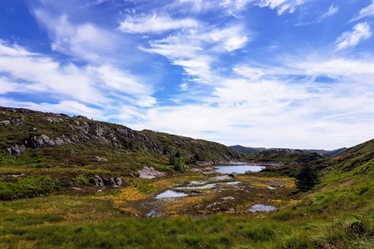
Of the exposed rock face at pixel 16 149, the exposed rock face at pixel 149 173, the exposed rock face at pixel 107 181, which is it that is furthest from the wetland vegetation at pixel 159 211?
the exposed rock face at pixel 149 173

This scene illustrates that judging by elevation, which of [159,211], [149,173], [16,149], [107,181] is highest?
[16,149]

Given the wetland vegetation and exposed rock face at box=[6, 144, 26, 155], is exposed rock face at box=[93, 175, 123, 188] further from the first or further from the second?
exposed rock face at box=[6, 144, 26, 155]

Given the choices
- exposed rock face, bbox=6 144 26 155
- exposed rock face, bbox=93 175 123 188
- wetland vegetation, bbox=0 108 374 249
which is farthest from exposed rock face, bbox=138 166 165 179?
exposed rock face, bbox=6 144 26 155

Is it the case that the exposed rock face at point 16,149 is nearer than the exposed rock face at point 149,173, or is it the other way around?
the exposed rock face at point 16,149

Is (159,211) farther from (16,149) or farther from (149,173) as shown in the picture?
(16,149)

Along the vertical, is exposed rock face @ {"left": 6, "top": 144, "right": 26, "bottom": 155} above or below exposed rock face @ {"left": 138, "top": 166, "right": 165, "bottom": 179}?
above

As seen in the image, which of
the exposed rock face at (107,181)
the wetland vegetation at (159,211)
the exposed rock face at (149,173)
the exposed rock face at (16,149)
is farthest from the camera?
the exposed rock face at (149,173)

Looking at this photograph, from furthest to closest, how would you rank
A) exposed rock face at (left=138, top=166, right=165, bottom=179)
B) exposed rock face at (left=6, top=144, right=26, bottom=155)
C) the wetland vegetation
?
1. exposed rock face at (left=138, top=166, right=165, bottom=179)
2. exposed rock face at (left=6, top=144, right=26, bottom=155)
3. the wetland vegetation

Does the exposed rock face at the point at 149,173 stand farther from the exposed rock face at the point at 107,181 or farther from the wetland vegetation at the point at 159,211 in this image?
the exposed rock face at the point at 107,181

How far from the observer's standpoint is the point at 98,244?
14.4 metres

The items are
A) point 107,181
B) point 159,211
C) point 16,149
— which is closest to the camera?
point 159,211

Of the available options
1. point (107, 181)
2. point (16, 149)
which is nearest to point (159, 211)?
point (107, 181)

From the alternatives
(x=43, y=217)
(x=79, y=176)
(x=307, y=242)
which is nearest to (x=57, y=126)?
(x=79, y=176)

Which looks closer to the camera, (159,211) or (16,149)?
(159,211)
